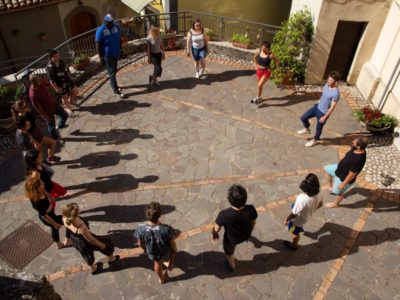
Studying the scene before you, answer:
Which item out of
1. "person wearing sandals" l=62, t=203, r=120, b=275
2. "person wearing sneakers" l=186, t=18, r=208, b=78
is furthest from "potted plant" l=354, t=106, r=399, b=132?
"person wearing sandals" l=62, t=203, r=120, b=275

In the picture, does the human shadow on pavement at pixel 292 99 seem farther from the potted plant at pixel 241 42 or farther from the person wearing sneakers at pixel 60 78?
the person wearing sneakers at pixel 60 78

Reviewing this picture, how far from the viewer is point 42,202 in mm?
5734

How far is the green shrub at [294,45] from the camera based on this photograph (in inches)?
412

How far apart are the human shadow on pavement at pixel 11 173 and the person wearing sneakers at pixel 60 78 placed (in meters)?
1.97

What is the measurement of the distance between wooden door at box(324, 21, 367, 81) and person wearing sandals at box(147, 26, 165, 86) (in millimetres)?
5387

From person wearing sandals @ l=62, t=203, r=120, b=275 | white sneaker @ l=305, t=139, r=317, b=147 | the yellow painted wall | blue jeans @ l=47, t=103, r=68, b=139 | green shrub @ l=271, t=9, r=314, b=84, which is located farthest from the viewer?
the yellow painted wall

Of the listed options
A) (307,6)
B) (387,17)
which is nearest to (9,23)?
(307,6)

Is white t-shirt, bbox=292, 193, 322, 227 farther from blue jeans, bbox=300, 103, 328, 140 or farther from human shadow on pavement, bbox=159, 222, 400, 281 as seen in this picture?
blue jeans, bbox=300, 103, 328, 140

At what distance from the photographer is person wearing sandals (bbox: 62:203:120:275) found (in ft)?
16.4

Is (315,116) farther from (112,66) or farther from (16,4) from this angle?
(16,4)

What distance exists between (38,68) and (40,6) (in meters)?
8.24

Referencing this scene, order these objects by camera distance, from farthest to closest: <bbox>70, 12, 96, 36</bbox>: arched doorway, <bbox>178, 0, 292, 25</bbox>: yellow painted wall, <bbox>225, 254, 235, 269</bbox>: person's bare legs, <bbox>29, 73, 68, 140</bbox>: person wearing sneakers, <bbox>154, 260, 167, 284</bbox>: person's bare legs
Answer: <bbox>70, 12, 96, 36</bbox>: arched doorway < <bbox>178, 0, 292, 25</bbox>: yellow painted wall < <bbox>29, 73, 68, 140</bbox>: person wearing sneakers < <bbox>225, 254, 235, 269</bbox>: person's bare legs < <bbox>154, 260, 167, 284</bbox>: person's bare legs

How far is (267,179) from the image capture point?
7.92 metres

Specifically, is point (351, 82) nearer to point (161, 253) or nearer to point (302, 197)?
point (302, 197)
